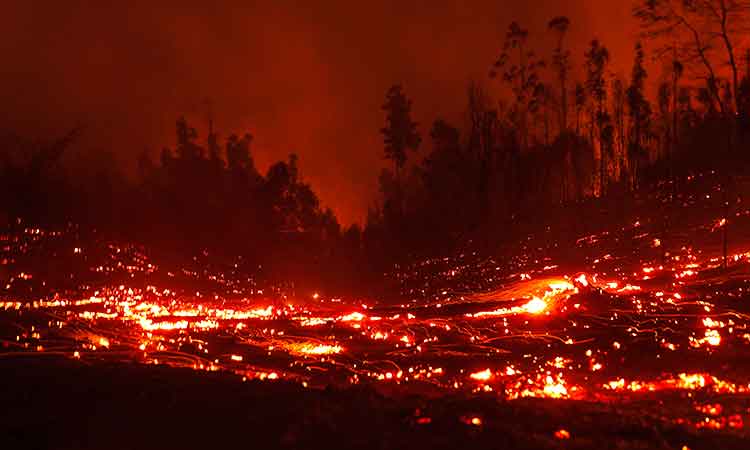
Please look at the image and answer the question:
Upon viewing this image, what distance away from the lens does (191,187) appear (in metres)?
57.7

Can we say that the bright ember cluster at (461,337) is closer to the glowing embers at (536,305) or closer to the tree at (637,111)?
the glowing embers at (536,305)

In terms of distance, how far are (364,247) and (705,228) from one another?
4304 cm

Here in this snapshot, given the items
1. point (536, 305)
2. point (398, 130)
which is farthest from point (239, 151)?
point (536, 305)

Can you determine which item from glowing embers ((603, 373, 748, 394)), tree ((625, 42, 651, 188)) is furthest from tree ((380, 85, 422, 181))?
glowing embers ((603, 373, 748, 394))

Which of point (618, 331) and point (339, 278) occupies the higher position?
point (339, 278)

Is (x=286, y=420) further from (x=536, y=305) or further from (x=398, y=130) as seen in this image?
(x=398, y=130)

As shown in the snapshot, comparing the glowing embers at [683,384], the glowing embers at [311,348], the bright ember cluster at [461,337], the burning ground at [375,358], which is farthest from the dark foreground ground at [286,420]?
the glowing embers at [311,348]

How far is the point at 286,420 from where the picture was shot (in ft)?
29.8

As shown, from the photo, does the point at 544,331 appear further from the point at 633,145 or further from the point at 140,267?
the point at 633,145

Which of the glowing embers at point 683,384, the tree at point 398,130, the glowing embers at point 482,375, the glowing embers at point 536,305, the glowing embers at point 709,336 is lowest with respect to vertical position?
the glowing embers at point 683,384

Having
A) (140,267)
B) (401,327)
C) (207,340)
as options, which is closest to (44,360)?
(207,340)

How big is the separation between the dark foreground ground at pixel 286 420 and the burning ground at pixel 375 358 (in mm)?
39

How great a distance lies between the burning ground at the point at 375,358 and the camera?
29.7 ft

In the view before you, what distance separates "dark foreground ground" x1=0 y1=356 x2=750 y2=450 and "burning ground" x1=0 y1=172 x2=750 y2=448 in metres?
0.04
